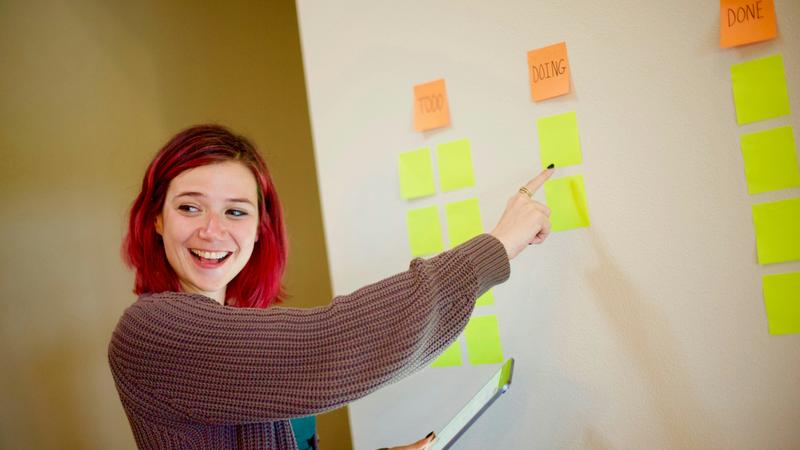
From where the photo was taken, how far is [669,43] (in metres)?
0.97

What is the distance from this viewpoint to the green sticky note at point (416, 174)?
1171 millimetres

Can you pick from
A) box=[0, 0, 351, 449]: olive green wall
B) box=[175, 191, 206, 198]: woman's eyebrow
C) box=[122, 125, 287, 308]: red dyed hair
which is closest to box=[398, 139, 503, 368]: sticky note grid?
box=[122, 125, 287, 308]: red dyed hair

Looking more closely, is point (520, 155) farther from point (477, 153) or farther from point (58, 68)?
point (58, 68)

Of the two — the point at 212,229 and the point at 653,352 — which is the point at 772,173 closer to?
the point at 653,352

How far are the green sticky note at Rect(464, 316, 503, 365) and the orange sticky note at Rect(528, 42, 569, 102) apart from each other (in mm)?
405

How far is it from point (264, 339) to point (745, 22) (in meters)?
0.82

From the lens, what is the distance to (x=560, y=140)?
1.05 meters

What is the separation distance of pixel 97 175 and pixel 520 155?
1.83m

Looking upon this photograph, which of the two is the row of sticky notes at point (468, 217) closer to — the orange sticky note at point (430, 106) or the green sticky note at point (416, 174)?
the green sticky note at point (416, 174)

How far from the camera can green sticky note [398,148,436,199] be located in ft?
3.84

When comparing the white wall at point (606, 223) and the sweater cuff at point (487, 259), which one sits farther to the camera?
the white wall at point (606, 223)

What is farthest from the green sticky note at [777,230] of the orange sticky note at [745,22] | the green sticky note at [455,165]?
the green sticky note at [455,165]

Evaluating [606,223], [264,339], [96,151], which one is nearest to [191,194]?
[264,339]

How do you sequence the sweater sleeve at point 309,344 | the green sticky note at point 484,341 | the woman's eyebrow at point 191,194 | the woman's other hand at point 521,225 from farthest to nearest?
the green sticky note at point 484,341, the woman's eyebrow at point 191,194, the woman's other hand at point 521,225, the sweater sleeve at point 309,344
